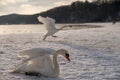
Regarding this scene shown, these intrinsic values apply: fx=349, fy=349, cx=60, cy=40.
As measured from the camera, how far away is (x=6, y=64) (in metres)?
8.70

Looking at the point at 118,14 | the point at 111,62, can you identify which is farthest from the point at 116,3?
the point at 111,62

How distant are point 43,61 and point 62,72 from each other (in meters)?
0.84

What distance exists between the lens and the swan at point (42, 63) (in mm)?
6992

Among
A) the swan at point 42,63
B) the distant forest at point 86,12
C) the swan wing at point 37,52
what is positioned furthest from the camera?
the distant forest at point 86,12

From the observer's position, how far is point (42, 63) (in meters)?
7.04

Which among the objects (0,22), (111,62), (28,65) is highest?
(28,65)

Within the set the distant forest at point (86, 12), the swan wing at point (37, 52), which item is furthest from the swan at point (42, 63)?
the distant forest at point (86, 12)

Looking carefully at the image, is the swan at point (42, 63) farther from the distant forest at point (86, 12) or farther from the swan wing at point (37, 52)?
the distant forest at point (86, 12)

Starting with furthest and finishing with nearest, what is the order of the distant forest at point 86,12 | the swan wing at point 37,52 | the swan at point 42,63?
the distant forest at point 86,12 < the swan wing at point 37,52 < the swan at point 42,63

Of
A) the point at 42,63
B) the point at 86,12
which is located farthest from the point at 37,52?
the point at 86,12

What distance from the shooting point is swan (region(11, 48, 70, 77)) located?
6.99 m

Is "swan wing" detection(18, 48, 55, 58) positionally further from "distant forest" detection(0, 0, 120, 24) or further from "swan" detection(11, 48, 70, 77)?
"distant forest" detection(0, 0, 120, 24)

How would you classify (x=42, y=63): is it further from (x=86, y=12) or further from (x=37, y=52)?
(x=86, y=12)

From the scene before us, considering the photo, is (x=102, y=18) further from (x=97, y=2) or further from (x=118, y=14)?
(x=97, y=2)
